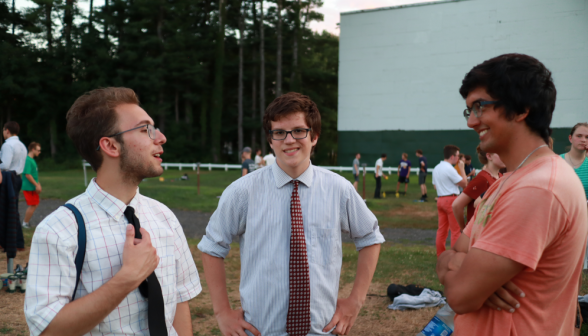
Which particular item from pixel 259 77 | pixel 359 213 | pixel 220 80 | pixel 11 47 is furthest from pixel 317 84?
pixel 359 213

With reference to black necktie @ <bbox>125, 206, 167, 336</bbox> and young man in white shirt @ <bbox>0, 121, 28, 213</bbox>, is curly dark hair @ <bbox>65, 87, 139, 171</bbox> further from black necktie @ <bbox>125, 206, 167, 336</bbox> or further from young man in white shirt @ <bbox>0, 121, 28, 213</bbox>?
young man in white shirt @ <bbox>0, 121, 28, 213</bbox>

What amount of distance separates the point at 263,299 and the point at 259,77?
44.1 meters

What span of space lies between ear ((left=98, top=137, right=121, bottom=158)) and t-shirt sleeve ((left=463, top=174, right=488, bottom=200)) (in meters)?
4.91

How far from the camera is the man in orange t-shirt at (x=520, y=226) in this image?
1.58m

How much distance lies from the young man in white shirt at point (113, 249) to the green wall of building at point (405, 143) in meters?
28.6

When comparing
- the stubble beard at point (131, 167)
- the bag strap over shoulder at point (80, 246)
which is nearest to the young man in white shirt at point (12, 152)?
Answer: the stubble beard at point (131, 167)

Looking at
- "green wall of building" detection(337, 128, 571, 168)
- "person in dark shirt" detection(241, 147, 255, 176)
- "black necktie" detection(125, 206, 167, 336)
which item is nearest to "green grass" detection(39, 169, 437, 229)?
"person in dark shirt" detection(241, 147, 255, 176)

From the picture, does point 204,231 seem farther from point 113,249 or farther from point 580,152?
point 113,249

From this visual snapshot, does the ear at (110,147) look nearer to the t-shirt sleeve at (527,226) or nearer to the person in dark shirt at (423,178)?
the t-shirt sleeve at (527,226)

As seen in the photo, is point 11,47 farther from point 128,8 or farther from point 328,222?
point 328,222

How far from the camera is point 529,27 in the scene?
27.7 m

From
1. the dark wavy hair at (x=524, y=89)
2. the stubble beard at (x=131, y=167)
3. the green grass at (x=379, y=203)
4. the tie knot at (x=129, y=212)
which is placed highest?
the dark wavy hair at (x=524, y=89)

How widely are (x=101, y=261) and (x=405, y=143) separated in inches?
1188

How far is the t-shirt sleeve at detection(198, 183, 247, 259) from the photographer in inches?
103
